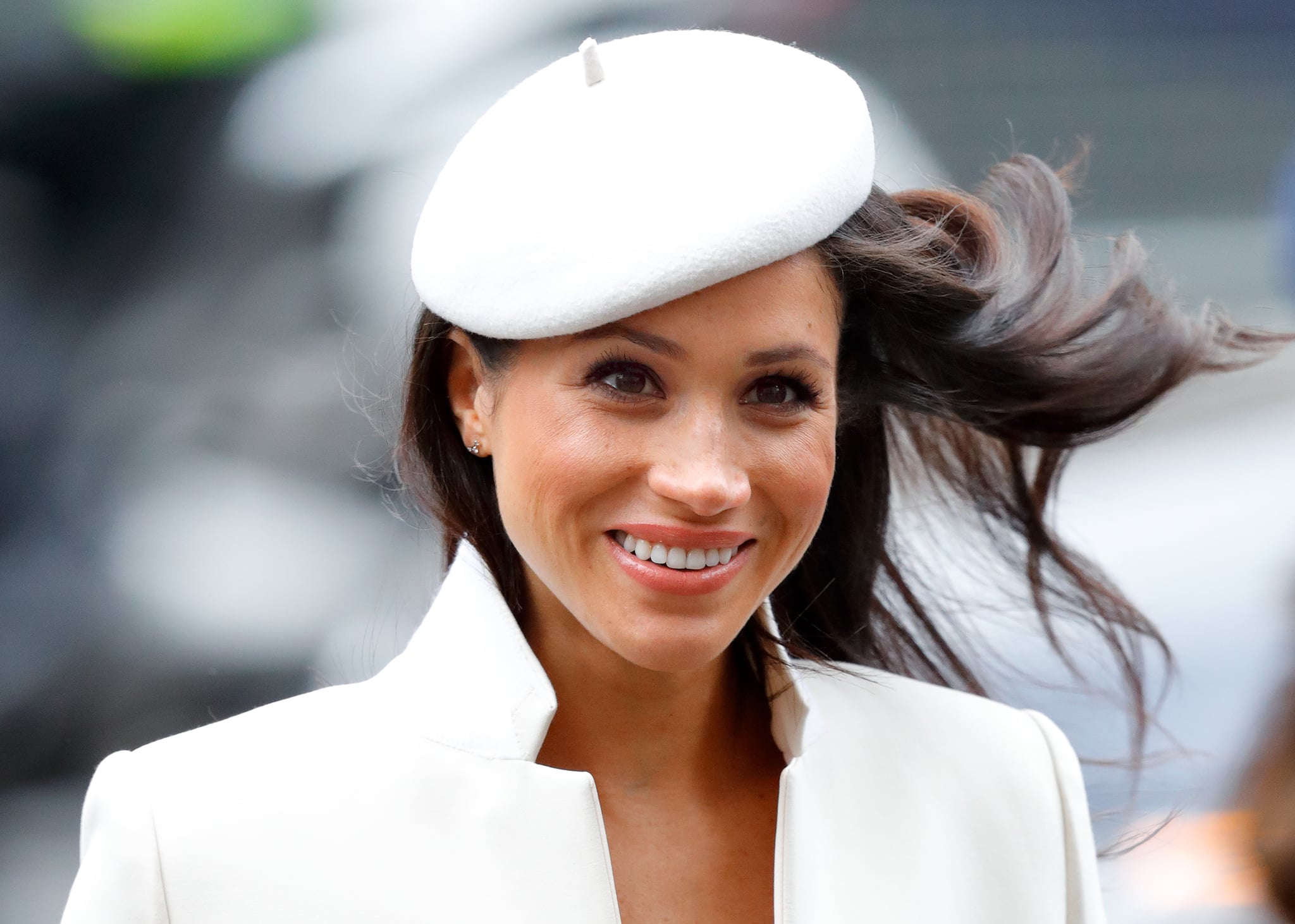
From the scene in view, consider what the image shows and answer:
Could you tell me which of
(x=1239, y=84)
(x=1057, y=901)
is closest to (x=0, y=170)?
(x=1057, y=901)

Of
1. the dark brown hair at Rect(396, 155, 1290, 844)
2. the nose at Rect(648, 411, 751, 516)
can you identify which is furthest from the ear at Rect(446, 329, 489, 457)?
the nose at Rect(648, 411, 751, 516)

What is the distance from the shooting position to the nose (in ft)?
4.84

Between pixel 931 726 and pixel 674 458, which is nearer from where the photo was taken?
pixel 674 458

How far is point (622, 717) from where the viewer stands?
5.70ft

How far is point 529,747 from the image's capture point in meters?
1.58

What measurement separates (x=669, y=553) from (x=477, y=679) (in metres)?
0.27

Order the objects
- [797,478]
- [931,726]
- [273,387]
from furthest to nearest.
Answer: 1. [273,387]
2. [931,726]
3. [797,478]

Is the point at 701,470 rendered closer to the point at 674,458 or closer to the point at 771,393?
the point at 674,458

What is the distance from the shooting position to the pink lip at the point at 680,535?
150 centimetres

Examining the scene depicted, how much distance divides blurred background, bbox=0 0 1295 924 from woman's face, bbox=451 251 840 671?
4.90ft

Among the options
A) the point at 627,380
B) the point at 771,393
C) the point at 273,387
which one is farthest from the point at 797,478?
the point at 273,387

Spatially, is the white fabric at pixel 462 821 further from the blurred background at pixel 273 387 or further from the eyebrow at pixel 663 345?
the blurred background at pixel 273 387

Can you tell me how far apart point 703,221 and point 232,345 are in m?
1.93

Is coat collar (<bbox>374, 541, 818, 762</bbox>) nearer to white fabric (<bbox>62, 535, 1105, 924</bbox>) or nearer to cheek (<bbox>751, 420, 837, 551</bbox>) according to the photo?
white fabric (<bbox>62, 535, 1105, 924</bbox>)
